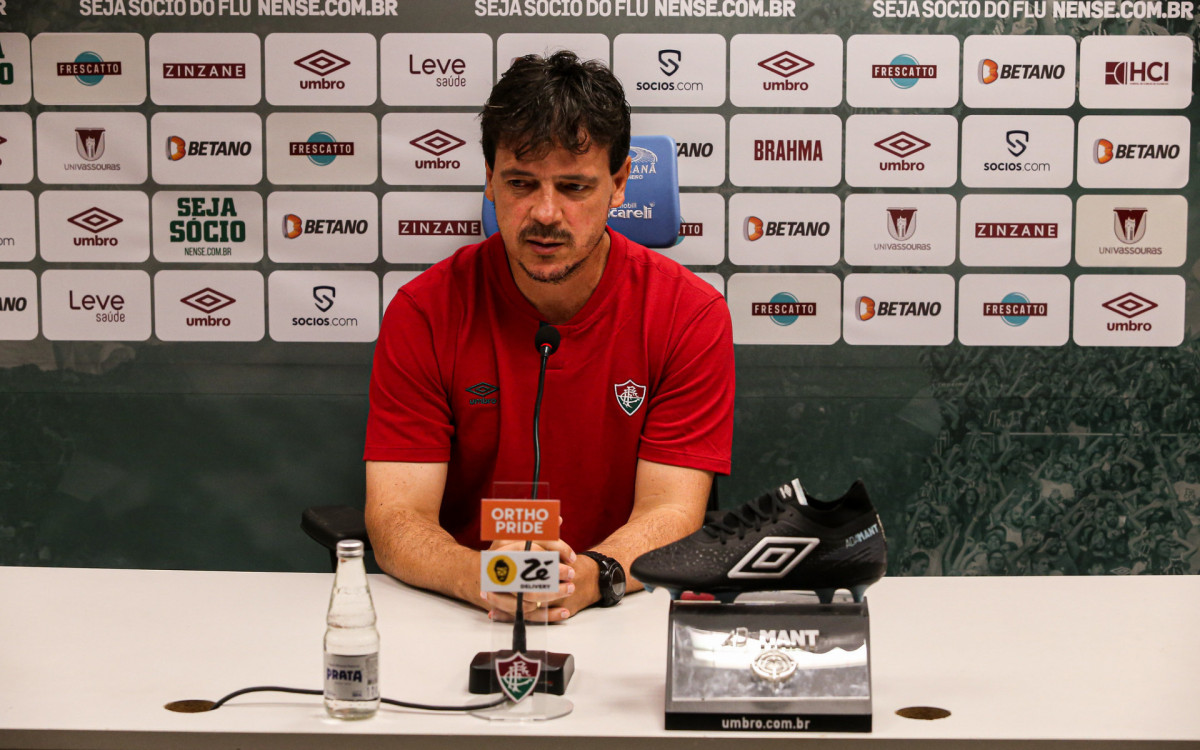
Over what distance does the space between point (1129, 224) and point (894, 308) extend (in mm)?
689

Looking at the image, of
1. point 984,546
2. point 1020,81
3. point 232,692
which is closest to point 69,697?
point 232,692

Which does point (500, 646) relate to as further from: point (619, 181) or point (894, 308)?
point (894, 308)

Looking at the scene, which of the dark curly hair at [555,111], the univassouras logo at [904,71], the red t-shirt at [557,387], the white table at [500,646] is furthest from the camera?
the univassouras logo at [904,71]

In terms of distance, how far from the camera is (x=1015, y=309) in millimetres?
2842

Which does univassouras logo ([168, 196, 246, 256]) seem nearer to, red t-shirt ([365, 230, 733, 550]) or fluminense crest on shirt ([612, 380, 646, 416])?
red t-shirt ([365, 230, 733, 550])

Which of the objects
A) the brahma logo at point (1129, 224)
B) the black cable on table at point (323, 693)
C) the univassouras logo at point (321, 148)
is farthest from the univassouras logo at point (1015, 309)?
the black cable on table at point (323, 693)

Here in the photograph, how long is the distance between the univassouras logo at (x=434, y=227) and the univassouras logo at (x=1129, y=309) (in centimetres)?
179

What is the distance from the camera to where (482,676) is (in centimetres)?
98

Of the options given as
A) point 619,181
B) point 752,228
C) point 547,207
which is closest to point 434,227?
point 752,228

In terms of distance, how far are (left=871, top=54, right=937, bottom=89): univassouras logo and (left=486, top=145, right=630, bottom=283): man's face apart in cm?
145

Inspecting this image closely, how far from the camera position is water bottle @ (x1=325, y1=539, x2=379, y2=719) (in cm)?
90

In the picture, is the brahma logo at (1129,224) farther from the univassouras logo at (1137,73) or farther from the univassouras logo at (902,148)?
the univassouras logo at (902,148)

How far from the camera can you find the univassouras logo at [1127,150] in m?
2.81

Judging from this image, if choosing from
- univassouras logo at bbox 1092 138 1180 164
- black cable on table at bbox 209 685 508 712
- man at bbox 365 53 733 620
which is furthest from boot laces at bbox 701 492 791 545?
univassouras logo at bbox 1092 138 1180 164
